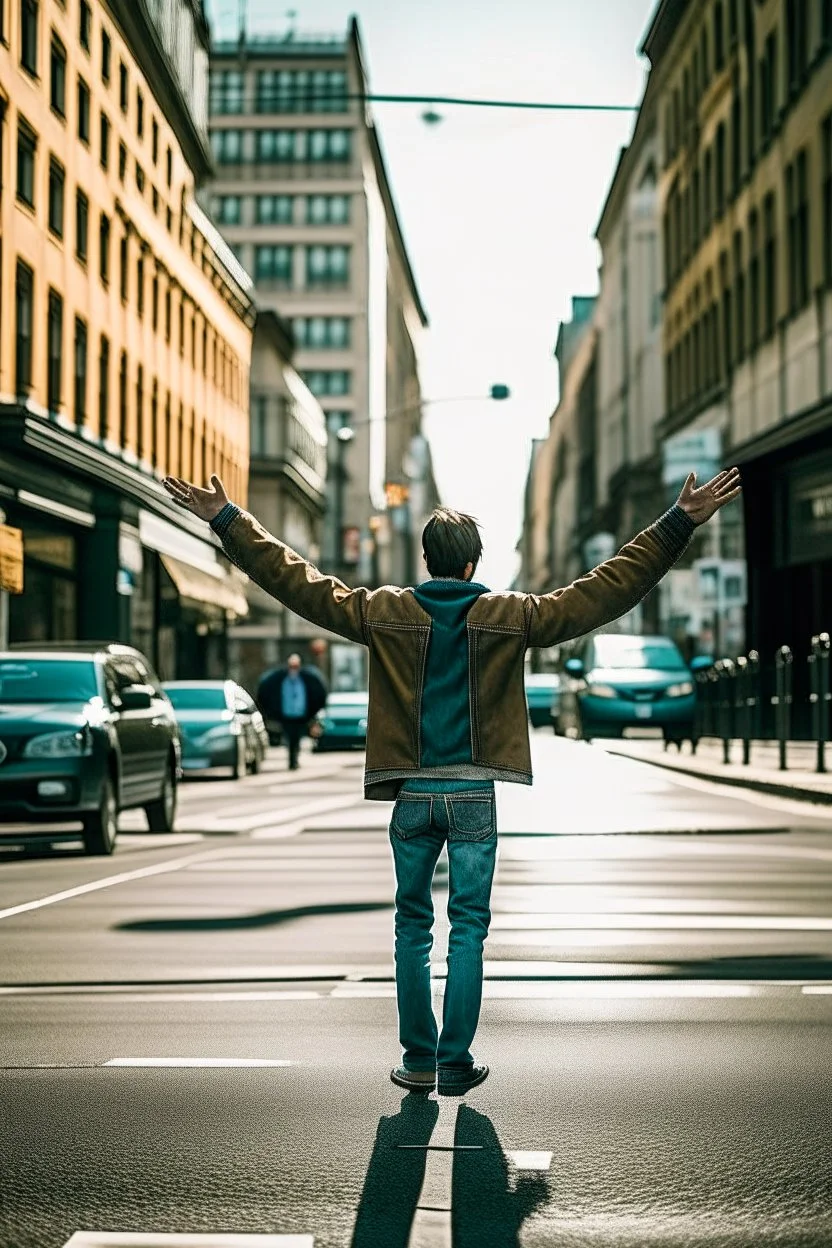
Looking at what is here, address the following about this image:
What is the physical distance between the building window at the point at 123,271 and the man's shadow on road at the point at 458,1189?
130ft

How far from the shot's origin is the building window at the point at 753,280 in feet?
141

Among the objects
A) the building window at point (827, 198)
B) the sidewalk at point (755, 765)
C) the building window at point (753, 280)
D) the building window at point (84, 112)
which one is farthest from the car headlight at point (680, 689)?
the building window at point (84, 112)

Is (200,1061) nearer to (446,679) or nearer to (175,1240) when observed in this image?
(446,679)

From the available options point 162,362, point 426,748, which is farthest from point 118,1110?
point 162,362

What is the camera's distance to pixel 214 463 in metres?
60.7

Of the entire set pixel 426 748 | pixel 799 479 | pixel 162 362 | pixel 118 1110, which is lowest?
pixel 118 1110

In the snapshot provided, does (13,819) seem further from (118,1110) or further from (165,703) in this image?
(118,1110)

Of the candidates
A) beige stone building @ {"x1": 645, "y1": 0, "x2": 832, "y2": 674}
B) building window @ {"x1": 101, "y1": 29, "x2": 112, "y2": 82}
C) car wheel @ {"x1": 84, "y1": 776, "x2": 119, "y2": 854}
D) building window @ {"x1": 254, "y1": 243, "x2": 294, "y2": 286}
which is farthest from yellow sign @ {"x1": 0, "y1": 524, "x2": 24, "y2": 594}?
building window @ {"x1": 254, "y1": 243, "x2": 294, "y2": 286}

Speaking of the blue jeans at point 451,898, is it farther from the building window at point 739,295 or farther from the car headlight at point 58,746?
the building window at point 739,295

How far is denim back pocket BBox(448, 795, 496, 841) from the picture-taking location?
19.1 feet

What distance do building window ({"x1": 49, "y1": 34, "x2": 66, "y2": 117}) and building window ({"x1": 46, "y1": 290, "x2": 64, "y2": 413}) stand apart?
130 inches

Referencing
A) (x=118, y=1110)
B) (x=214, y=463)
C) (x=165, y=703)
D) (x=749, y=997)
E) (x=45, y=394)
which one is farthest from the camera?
(x=214, y=463)

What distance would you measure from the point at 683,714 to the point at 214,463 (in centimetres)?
2691

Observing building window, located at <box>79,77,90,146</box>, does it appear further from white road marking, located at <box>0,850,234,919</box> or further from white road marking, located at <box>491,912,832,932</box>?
white road marking, located at <box>491,912,832,932</box>
